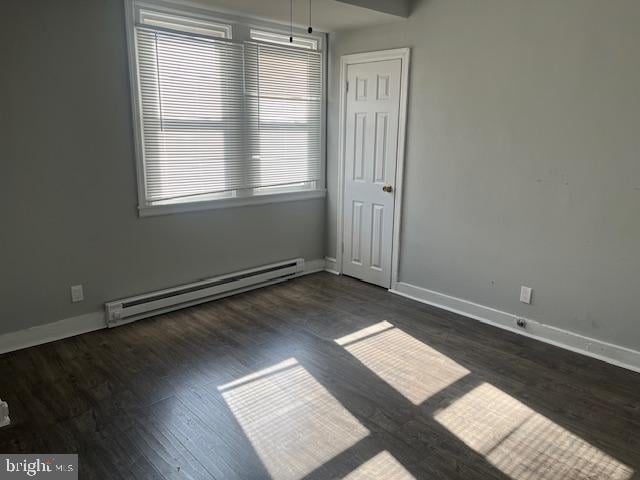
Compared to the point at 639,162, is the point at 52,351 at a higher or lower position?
lower

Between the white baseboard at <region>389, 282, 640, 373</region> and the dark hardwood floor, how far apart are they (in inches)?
4.2

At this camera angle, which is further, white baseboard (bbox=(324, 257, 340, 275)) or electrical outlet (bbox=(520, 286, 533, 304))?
white baseboard (bbox=(324, 257, 340, 275))

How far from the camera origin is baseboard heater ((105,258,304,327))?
11.9 ft

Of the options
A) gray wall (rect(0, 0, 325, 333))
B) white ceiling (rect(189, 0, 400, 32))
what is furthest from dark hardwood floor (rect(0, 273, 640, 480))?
white ceiling (rect(189, 0, 400, 32))

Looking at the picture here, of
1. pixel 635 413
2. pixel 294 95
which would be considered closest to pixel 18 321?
pixel 294 95

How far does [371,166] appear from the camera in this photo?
4.50 meters

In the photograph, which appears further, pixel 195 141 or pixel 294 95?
pixel 294 95

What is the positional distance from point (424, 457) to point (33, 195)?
2.89 m

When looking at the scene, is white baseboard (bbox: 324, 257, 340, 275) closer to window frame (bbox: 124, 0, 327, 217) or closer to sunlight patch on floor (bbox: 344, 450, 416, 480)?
window frame (bbox: 124, 0, 327, 217)

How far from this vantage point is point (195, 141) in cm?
389

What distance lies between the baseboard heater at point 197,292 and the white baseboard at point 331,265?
367 mm

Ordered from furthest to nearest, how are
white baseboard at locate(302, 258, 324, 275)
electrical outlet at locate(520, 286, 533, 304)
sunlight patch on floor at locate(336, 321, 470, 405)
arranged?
1. white baseboard at locate(302, 258, 324, 275)
2. electrical outlet at locate(520, 286, 533, 304)
3. sunlight patch on floor at locate(336, 321, 470, 405)

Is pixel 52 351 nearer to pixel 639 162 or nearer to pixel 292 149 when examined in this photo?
pixel 292 149

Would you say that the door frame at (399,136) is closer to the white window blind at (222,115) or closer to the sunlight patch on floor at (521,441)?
the white window blind at (222,115)
